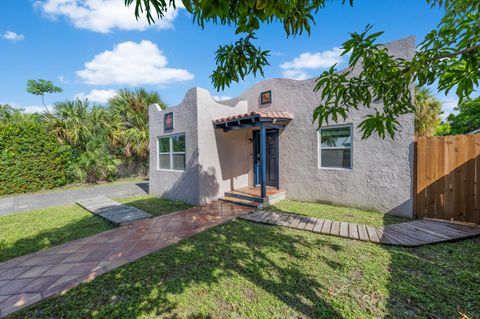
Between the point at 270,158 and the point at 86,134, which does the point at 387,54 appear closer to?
Answer: the point at 270,158

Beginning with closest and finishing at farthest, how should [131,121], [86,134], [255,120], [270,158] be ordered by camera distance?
[255,120] < [270,158] < [86,134] < [131,121]

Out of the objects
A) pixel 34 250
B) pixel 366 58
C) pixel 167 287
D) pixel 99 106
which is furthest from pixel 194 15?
pixel 99 106

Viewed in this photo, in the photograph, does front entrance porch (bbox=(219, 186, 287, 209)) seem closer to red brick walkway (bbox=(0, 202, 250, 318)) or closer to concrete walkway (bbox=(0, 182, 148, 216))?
red brick walkway (bbox=(0, 202, 250, 318))

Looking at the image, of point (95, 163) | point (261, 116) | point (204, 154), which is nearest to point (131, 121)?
point (95, 163)

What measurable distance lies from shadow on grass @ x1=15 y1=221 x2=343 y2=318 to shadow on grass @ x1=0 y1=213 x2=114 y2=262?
2.23 meters

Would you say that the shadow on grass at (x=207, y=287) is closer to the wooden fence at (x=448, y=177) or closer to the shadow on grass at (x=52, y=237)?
the shadow on grass at (x=52, y=237)

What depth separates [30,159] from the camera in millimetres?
10070

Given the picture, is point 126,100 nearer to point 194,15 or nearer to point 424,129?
point 194,15

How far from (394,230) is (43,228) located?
8226 millimetres

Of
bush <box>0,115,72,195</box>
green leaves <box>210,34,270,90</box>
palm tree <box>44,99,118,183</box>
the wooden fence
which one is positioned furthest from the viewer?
palm tree <box>44,99,118,183</box>

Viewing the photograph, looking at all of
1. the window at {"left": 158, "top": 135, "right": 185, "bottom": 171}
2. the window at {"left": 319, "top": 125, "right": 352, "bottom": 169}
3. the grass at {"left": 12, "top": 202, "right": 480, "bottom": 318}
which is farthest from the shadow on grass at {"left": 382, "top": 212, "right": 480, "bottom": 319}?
the window at {"left": 158, "top": 135, "right": 185, "bottom": 171}

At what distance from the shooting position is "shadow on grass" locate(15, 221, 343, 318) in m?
2.35

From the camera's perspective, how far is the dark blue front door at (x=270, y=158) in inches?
302

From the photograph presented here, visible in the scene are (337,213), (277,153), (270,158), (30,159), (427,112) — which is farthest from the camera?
(30,159)
